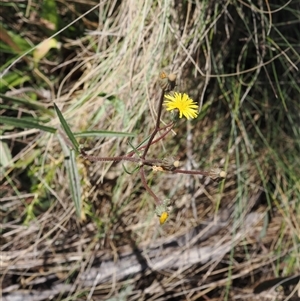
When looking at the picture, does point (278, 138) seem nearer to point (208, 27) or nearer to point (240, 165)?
point (240, 165)

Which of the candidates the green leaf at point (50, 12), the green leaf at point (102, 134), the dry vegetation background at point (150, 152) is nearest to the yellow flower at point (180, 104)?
the green leaf at point (102, 134)

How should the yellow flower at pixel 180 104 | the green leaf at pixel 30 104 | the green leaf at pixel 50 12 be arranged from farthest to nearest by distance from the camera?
1. the green leaf at pixel 50 12
2. the green leaf at pixel 30 104
3. the yellow flower at pixel 180 104

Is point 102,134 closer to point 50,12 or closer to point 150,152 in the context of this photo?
point 150,152

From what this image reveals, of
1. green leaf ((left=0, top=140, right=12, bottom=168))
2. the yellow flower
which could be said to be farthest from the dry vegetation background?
the yellow flower

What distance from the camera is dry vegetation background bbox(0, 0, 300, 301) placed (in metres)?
1.47

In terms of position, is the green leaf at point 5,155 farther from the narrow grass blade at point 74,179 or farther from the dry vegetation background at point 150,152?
the narrow grass blade at point 74,179

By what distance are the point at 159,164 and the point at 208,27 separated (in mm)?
560

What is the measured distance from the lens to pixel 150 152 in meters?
1.54

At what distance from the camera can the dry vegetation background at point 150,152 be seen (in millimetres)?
1475

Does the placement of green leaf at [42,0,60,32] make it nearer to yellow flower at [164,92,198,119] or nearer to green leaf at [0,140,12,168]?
green leaf at [0,140,12,168]

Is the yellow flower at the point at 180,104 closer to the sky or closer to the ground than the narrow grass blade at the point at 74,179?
closer to the sky

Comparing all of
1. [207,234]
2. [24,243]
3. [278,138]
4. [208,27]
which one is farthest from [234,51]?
[24,243]

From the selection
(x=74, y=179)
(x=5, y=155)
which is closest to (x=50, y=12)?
(x=5, y=155)

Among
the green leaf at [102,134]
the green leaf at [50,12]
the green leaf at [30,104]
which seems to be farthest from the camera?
the green leaf at [50,12]
